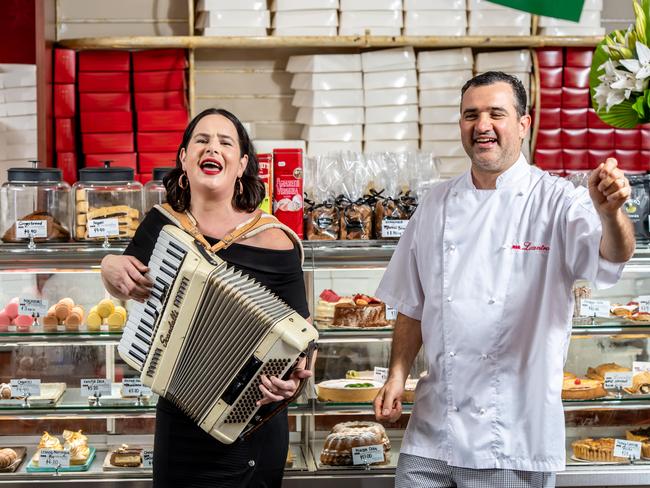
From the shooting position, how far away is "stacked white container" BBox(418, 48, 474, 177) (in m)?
5.86

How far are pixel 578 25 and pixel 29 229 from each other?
386 centimetres

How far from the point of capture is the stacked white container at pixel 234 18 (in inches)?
222

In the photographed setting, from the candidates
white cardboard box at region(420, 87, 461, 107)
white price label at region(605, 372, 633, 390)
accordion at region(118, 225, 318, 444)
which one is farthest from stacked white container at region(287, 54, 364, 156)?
accordion at region(118, 225, 318, 444)

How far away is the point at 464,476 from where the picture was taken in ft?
8.24

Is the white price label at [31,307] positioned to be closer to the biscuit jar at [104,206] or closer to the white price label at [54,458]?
the biscuit jar at [104,206]

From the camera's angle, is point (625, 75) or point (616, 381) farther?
point (616, 381)

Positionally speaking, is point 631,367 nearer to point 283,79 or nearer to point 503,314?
point 503,314

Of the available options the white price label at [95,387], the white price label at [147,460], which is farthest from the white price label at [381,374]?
the white price label at [95,387]

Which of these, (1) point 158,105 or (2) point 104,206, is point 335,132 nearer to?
(1) point 158,105

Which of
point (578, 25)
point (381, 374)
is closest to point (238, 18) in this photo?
point (578, 25)

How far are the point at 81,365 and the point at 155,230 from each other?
3.99ft

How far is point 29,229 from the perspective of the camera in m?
3.41

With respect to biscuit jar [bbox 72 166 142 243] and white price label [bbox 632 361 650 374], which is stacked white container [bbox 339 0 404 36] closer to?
biscuit jar [bbox 72 166 142 243]

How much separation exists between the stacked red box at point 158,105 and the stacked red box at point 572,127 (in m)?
2.24
